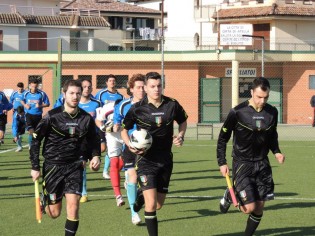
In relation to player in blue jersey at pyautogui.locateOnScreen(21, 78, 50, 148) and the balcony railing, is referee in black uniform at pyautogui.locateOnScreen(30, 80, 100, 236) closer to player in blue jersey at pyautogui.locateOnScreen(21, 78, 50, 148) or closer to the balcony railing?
player in blue jersey at pyautogui.locateOnScreen(21, 78, 50, 148)

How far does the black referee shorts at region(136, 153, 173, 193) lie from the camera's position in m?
9.47

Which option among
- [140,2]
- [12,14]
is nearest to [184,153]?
[12,14]

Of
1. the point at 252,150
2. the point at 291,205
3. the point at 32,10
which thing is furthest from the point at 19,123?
the point at 32,10

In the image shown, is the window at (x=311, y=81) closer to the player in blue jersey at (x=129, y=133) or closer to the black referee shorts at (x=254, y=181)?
the player in blue jersey at (x=129, y=133)

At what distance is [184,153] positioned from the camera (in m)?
24.1

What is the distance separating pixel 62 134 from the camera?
9164mm

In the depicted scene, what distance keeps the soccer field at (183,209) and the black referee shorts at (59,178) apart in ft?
4.05

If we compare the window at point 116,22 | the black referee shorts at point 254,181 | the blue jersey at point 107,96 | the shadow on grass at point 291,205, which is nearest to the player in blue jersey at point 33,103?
the blue jersey at point 107,96

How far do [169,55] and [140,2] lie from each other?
48.7 metres

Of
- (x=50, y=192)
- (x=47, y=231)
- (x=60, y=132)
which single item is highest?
(x=60, y=132)

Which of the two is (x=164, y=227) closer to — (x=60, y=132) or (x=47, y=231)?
(x=47, y=231)

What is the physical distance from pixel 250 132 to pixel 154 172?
3.98 feet

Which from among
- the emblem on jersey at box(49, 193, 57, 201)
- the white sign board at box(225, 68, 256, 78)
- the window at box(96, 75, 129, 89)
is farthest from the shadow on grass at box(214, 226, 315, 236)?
the window at box(96, 75, 129, 89)

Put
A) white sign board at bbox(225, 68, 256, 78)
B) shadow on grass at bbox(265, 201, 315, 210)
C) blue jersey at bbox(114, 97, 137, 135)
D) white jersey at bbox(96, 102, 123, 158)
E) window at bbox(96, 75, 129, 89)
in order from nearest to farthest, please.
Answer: blue jersey at bbox(114, 97, 137, 135), shadow on grass at bbox(265, 201, 315, 210), white jersey at bbox(96, 102, 123, 158), white sign board at bbox(225, 68, 256, 78), window at bbox(96, 75, 129, 89)
